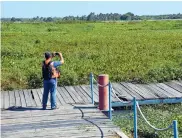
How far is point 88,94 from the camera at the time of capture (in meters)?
12.7

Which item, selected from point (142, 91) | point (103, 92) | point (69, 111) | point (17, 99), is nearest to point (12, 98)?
point (17, 99)

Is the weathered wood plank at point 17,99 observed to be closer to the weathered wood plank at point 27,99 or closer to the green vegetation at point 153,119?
the weathered wood plank at point 27,99

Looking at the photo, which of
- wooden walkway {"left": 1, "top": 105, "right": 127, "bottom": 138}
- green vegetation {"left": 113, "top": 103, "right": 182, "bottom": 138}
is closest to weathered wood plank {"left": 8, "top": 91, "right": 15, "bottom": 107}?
wooden walkway {"left": 1, "top": 105, "right": 127, "bottom": 138}

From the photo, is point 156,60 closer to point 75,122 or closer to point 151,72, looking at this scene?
point 151,72

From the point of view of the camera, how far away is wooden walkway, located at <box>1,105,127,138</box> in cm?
841

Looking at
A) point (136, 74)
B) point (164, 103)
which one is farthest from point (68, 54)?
point (164, 103)

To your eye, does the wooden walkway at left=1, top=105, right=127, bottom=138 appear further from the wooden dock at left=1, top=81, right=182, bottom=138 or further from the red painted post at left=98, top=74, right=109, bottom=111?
the red painted post at left=98, top=74, right=109, bottom=111

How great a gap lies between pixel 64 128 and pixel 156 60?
11627 millimetres

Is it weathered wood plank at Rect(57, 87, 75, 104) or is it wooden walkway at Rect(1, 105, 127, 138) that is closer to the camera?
wooden walkway at Rect(1, 105, 127, 138)

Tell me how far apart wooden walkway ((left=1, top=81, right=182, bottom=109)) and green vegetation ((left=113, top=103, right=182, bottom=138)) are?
12.6 inches

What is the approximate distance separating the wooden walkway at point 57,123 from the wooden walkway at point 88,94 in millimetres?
933

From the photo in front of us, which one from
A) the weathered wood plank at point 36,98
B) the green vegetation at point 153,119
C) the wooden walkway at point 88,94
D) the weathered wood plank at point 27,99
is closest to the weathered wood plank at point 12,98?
the wooden walkway at point 88,94

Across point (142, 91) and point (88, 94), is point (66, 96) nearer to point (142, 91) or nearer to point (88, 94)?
point (88, 94)

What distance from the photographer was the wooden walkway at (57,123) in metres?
8.41
